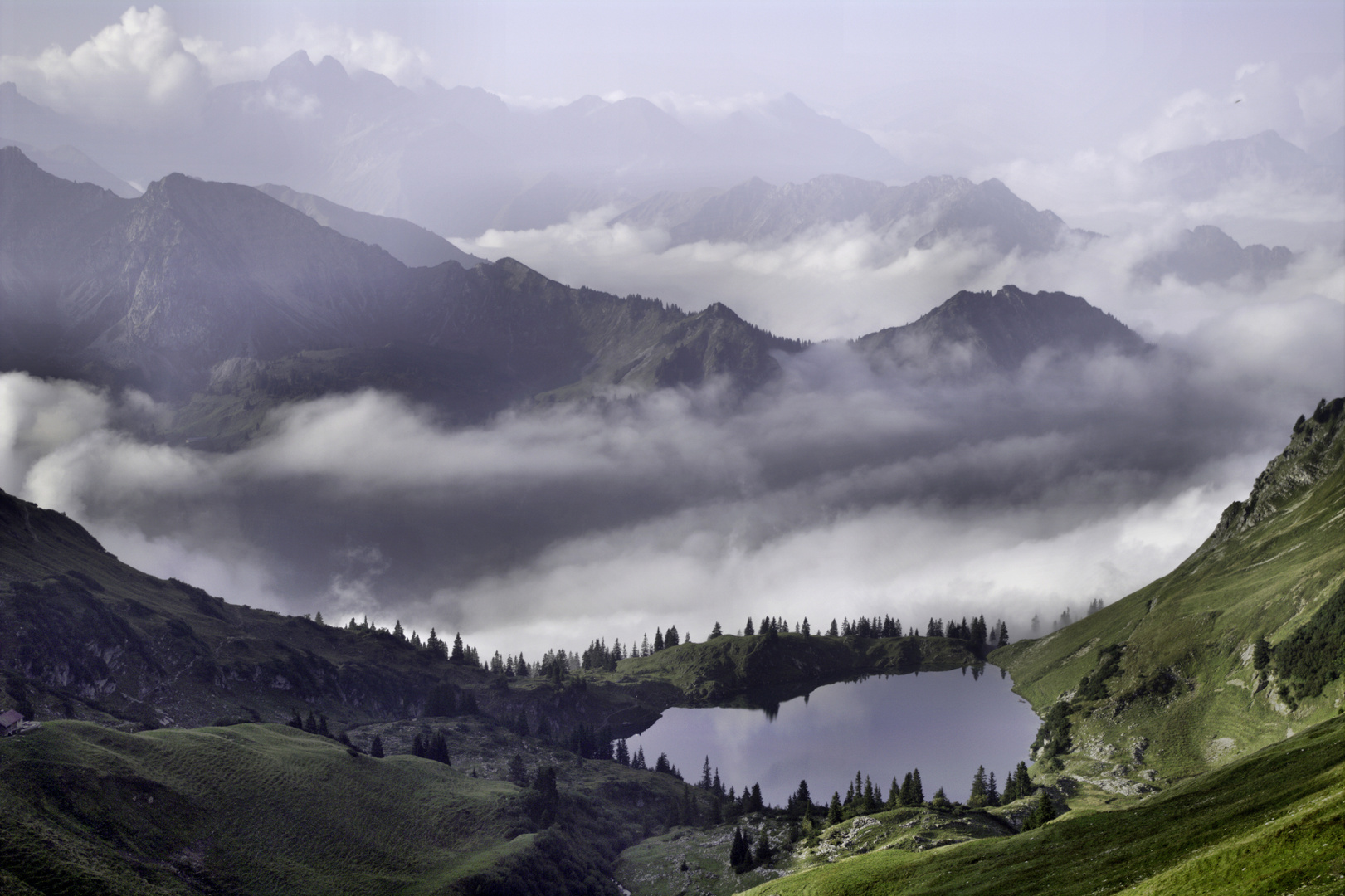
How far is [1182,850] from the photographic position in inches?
3374

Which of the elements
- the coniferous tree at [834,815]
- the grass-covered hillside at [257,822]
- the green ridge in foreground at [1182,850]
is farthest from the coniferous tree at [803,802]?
the green ridge in foreground at [1182,850]

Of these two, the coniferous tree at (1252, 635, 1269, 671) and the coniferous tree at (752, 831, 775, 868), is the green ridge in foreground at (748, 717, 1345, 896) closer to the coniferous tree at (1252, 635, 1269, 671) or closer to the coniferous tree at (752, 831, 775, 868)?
the coniferous tree at (752, 831, 775, 868)

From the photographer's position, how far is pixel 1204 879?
68375 millimetres

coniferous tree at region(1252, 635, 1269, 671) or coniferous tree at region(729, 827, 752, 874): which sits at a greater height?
coniferous tree at region(1252, 635, 1269, 671)

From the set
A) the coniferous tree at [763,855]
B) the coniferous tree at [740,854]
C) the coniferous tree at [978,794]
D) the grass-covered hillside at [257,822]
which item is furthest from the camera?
the coniferous tree at [978,794]

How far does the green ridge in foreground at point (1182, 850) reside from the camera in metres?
64.8

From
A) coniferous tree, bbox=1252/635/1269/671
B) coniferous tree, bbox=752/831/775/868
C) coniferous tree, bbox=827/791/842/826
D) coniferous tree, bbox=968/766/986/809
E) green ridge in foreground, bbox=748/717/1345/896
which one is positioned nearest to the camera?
green ridge in foreground, bbox=748/717/1345/896

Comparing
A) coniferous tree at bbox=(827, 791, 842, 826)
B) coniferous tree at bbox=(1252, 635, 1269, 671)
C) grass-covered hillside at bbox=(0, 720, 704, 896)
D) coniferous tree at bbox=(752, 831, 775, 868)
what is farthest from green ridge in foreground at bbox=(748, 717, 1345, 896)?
coniferous tree at bbox=(1252, 635, 1269, 671)

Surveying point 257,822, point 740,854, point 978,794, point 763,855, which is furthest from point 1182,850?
point 257,822

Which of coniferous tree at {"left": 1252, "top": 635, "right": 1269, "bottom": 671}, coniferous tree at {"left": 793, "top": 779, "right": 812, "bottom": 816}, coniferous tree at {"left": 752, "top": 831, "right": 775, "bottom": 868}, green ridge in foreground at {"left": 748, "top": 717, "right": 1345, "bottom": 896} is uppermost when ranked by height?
coniferous tree at {"left": 1252, "top": 635, "right": 1269, "bottom": 671}

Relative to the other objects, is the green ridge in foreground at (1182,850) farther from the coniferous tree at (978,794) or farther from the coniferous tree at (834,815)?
the coniferous tree at (978,794)

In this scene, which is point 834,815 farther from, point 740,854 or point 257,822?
point 257,822

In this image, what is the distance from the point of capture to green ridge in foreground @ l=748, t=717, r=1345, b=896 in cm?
6475

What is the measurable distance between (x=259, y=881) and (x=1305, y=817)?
12283 centimetres
